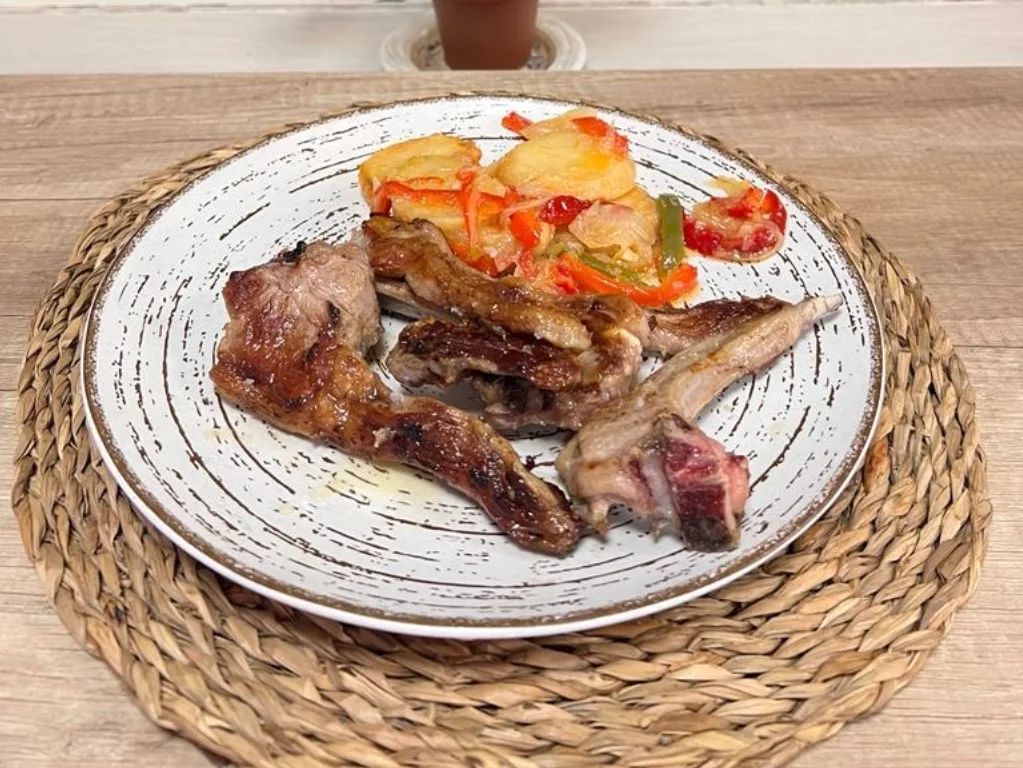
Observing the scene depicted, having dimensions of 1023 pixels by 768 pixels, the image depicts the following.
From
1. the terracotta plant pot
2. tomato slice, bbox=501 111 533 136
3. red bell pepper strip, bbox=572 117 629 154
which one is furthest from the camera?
the terracotta plant pot

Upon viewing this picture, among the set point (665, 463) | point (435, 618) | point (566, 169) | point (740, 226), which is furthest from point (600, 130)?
point (435, 618)

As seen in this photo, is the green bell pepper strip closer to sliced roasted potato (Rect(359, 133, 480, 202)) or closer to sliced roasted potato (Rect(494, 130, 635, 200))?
sliced roasted potato (Rect(494, 130, 635, 200))

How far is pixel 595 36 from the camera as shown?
4957 mm

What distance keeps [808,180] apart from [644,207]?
84 centimetres

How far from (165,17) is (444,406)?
370cm

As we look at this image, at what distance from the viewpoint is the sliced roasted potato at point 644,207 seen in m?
2.77

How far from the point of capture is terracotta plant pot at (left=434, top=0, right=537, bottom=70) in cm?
414

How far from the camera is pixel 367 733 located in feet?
6.08

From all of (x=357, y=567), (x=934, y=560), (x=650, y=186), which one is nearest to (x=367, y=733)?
(x=357, y=567)

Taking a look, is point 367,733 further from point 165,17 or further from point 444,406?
point 165,17

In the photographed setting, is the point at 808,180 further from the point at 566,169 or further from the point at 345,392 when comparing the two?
the point at 345,392

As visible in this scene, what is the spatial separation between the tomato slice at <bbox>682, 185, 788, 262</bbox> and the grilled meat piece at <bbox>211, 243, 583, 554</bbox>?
0.90 metres

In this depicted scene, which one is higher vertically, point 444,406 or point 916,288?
point 444,406

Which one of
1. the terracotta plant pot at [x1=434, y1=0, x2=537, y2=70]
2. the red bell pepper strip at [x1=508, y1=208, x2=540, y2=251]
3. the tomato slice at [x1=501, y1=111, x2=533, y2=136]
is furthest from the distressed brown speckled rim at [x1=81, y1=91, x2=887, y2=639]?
the terracotta plant pot at [x1=434, y1=0, x2=537, y2=70]
